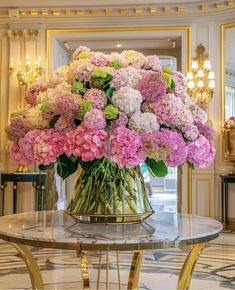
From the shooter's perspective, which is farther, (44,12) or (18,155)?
(44,12)

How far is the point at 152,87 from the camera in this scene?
1824mm

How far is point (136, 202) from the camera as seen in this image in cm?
189

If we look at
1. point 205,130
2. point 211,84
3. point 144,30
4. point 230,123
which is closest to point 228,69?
point 211,84

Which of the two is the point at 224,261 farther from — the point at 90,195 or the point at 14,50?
the point at 14,50

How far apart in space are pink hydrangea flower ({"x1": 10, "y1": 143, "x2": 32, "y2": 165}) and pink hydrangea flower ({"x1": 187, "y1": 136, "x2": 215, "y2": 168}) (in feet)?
2.32

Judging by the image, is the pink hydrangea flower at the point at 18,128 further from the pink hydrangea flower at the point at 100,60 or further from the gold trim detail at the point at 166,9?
the gold trim detail at the point at 166,9

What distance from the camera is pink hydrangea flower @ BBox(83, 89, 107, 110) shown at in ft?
5.99

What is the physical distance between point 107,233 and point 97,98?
1.77 ft

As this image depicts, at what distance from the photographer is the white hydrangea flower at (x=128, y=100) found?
179 centimetres

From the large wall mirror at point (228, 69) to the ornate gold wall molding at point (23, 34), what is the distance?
301 centimetres

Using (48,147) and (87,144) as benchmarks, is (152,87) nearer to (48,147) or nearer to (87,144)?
(87,144)

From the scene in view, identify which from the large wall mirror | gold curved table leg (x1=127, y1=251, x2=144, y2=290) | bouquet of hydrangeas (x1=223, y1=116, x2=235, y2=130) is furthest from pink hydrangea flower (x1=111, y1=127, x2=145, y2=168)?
the large wall mirror

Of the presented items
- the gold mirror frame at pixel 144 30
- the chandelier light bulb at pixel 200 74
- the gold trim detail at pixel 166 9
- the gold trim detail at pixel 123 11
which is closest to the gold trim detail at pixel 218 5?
the gold mirror frame at pixel 144 30

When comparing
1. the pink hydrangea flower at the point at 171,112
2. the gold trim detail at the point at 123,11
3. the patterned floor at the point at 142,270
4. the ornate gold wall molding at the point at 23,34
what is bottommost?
the patterned floor at the point at 142,270
